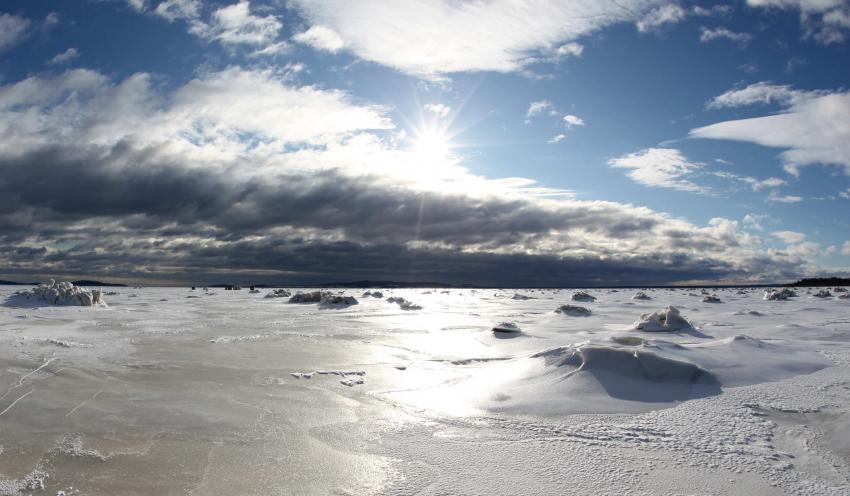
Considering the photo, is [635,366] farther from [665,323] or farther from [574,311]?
[574,311]

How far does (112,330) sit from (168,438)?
413 inches

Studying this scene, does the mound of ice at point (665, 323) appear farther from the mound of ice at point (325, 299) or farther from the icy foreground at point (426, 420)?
the mound of ice at point (325, 299)

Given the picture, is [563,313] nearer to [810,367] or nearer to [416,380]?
[810,367]

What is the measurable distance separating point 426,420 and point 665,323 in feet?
34.2

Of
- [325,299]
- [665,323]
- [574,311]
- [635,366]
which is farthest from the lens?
[325,299]

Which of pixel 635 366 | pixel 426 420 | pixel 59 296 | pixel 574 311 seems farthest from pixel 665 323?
pixel 59 296

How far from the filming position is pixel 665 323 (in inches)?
534

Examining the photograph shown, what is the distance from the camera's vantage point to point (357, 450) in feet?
14.8

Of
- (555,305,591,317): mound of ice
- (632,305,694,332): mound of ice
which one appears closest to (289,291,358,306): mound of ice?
(555,305,591,317): mound of ice

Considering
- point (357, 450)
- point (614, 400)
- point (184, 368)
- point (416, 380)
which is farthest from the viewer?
point (184, 368)

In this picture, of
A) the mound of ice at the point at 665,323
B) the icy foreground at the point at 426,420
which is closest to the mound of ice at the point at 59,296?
the icy foreground at the point at 426,420

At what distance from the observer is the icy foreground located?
3.81 metres

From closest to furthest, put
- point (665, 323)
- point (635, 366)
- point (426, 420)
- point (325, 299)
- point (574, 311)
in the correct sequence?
1. point (426, 420)
2. point (635, 366)
3. point (665, 323)
4. point (574, 311)
5. point (325, 299)

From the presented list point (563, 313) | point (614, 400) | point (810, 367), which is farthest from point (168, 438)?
point (563, 313)
